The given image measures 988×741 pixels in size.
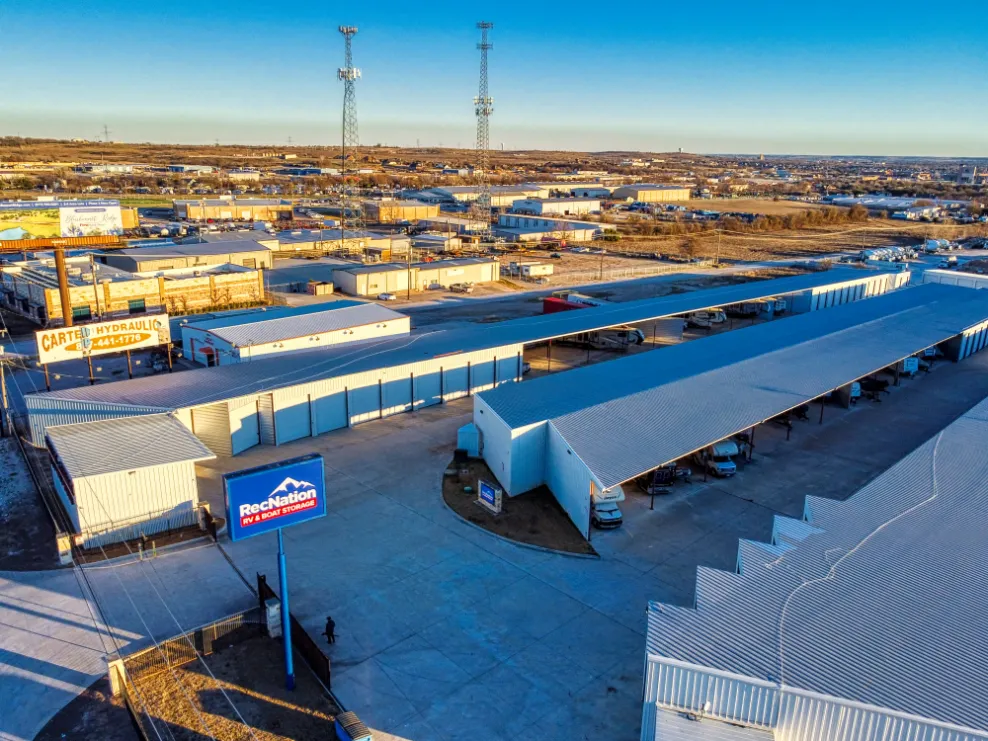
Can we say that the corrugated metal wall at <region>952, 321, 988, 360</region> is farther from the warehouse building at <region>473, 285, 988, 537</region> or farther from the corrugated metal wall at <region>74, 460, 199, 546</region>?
the corrugated metal wall at <region>74, 460, 199, 546</region>

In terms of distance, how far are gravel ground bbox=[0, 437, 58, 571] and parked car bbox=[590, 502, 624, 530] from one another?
1470 cm

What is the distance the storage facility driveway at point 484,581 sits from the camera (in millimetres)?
14430

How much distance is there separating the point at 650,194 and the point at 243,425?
429 feet

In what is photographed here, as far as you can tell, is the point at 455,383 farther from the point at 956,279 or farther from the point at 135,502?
the point at 956,279

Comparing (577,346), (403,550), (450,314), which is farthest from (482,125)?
(403,550)

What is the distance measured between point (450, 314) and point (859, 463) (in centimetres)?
2924

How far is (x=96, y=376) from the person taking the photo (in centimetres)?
3338

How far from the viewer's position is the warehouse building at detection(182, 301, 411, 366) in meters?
32.3

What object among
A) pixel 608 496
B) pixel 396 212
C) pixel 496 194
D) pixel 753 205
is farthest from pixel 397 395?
pixel 753 205

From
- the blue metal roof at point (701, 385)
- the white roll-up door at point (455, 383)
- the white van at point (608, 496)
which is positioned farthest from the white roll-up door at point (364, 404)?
the white van at point (608, 496)

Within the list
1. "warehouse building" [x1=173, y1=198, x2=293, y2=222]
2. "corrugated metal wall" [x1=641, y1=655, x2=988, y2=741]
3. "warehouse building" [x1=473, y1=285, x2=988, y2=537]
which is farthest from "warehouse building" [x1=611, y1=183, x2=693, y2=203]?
"corrugated metal wall" [x1=641, y1=655, x2=988, y2=741]

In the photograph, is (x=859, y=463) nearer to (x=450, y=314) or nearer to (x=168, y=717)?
(x=168, y=717)

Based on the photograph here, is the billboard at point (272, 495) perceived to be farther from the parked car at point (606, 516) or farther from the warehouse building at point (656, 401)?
the parked car at point (606, 516)

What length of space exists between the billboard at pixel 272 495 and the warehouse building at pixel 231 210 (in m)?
86.2
